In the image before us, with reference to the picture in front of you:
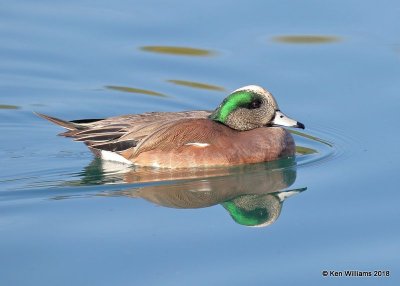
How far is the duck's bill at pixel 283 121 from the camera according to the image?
12.1 m

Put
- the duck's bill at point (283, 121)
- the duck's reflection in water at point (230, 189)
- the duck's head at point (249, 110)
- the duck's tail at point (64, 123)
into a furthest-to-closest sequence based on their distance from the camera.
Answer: the duck's tail at point (64, 123) < the duck's head at point (249, 110) < the duck's bill at point (283, 121) < the duck's reflection in water at point (230, 189)

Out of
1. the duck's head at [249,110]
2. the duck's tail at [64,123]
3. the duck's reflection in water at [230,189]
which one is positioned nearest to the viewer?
the duck's reflection in water at [230,189]

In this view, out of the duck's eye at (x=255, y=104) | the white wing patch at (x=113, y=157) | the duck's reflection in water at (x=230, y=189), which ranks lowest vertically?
the duck's reflection in water at (x=230, y=189)

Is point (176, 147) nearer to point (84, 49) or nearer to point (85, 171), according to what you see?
point (85, 171)

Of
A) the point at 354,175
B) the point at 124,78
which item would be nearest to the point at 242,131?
the point at 354,175

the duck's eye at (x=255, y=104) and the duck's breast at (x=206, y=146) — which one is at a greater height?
the duck's eye at (x=255, y=104)

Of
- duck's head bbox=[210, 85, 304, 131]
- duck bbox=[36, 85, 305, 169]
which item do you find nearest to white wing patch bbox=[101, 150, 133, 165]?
duck bbox=[36, 85, 305, 169]

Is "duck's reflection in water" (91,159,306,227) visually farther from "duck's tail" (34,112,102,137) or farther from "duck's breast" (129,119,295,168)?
"duck's tail" (34,112,102,137)

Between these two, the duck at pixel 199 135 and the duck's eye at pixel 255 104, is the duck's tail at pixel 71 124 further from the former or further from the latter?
the duck's eye at pixel 255 104

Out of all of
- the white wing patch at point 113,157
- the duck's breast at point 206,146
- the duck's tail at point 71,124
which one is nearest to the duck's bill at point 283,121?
the duck's breast at point 206,146

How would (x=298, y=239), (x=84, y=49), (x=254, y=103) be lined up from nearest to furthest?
(x=298, y=239) < (x=254, y=103) < (x=84, y=49)

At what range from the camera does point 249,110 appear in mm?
12398

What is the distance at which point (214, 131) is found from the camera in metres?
12.2

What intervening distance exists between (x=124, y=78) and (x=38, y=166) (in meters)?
2.61
